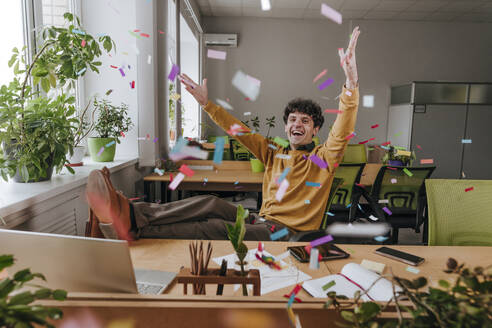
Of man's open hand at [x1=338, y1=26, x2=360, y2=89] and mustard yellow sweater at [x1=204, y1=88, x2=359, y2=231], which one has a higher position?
man's open hand at [x1=338, y1=26, x2=360, y2=89]

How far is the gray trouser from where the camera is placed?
1.60 metres

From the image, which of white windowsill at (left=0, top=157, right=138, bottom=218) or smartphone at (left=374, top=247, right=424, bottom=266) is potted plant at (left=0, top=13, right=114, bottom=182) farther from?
smartphone at (left=374, top=247, right=424, bottom=266)

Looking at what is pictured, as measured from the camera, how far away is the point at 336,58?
6.92m

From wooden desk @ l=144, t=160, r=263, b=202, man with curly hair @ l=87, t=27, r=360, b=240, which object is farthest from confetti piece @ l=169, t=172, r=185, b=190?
Result: man with curly hair @ l=87, t=27, r=360, b=240

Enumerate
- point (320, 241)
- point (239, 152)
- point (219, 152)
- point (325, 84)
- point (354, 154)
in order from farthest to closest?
1. point (325, 84)
2. point (239, 152)
3. point (354, 154)
4. point (219, 152)
5. point (320, 241)

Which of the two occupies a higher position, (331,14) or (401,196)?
(331,14)

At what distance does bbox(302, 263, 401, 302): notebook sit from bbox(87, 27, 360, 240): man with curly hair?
581 mm

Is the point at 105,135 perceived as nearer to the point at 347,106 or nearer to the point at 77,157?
the point at 77,157

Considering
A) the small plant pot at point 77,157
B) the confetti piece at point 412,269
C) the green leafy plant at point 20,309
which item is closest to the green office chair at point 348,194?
the confetti piece at point 412,269

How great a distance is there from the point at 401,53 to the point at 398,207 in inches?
210

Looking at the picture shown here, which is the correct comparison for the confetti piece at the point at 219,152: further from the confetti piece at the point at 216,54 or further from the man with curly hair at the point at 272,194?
the confetti piece at the point at 216,54

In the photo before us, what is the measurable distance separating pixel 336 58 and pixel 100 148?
5723 mm

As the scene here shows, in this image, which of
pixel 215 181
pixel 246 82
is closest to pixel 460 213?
pixel 215 181

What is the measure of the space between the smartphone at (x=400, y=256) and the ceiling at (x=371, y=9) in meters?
5.56
